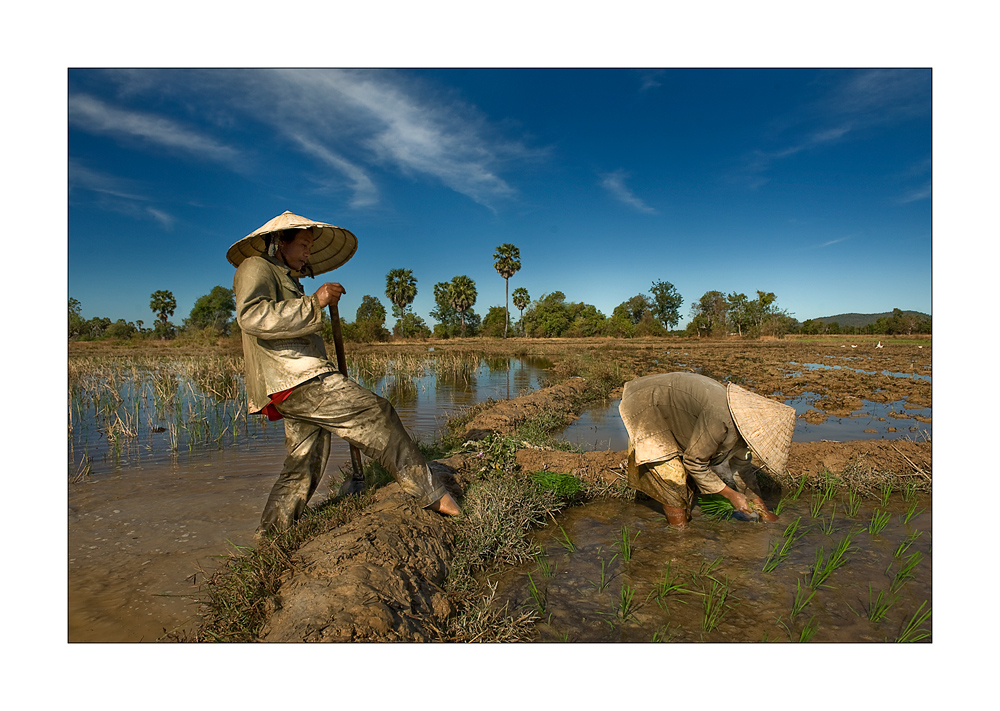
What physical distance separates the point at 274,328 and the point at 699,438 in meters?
2.53

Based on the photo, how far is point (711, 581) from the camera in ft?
8.96

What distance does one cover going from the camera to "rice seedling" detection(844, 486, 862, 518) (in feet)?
12.2

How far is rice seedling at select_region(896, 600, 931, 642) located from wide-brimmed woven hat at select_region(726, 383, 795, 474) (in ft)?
2.79

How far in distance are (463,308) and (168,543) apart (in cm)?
5686

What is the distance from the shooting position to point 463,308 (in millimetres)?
59656

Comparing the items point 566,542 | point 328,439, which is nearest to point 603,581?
point 566,542

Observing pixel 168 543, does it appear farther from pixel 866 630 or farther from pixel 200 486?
pixel 866 630

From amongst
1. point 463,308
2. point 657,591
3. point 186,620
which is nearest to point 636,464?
point 657,591

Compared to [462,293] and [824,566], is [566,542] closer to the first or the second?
[824,566]

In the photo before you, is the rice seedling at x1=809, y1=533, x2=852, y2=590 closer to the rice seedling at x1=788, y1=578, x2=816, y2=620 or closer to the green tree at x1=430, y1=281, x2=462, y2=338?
the rice seedling at x1=788, y1=578, x2=816, y2=620

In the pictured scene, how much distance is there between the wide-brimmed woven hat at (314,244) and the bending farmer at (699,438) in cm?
214

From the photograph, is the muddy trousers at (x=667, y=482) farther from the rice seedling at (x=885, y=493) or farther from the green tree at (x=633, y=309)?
the green tree at (x=633, y=309)

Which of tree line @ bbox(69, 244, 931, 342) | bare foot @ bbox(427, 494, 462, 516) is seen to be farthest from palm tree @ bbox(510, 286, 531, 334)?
bare foot @ bbox(427, 494, 462, 516)
